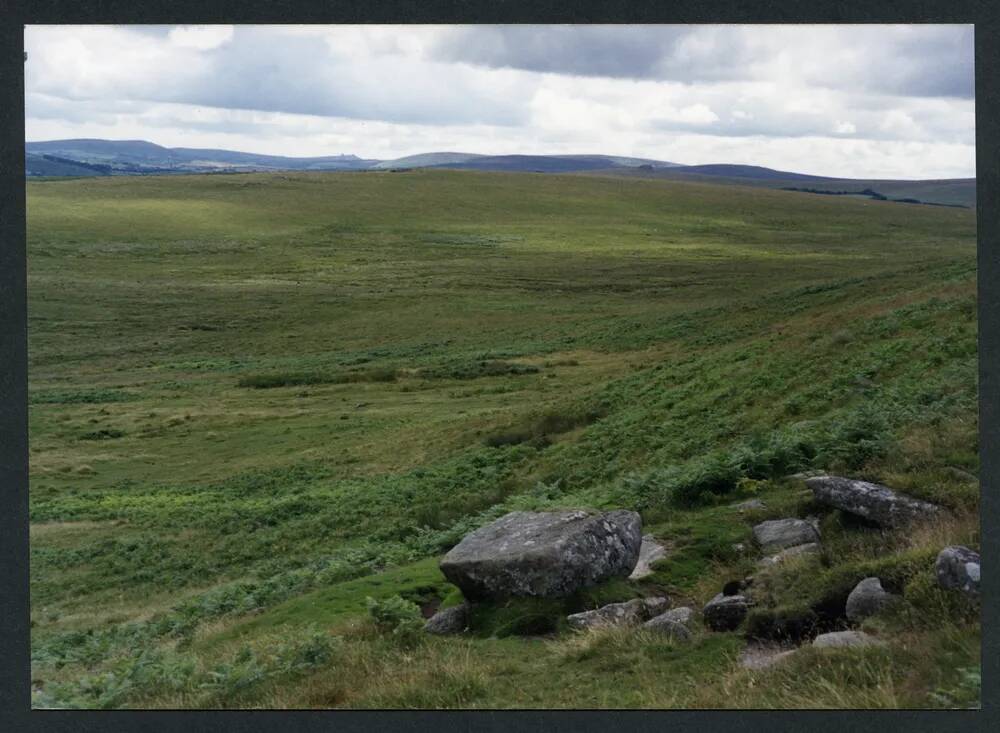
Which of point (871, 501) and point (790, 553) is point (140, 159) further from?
point (871, 501)

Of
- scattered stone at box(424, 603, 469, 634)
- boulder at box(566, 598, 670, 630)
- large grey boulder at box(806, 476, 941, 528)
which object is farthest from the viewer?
scattered stone at box(424, 603, 469, 634)

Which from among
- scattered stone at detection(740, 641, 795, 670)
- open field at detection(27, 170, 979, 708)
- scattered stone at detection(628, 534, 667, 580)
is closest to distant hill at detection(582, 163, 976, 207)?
open field at detection(27, 170, 979, 708)

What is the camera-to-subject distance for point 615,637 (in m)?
8.83

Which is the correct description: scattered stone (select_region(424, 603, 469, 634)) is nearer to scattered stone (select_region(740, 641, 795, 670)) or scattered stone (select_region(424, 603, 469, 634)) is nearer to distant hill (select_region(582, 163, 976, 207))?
scattered stone (select_region(740, 641, 795, 670))

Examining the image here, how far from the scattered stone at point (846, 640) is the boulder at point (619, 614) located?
1.89 meters

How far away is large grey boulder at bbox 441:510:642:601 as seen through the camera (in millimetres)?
9695

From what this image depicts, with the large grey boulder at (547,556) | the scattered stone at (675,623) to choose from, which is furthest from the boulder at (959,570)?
the large grey boulder at (547,556)

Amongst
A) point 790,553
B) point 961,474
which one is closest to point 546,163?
point 961,474

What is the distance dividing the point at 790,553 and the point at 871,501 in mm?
1079

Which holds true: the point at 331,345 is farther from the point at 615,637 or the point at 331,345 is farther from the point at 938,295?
the point at 615,637

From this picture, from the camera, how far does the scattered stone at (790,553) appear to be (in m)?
9.84

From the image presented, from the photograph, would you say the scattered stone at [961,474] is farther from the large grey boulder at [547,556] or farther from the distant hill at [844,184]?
the distant hill at [844,184]

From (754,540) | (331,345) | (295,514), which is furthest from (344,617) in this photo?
(331,345)

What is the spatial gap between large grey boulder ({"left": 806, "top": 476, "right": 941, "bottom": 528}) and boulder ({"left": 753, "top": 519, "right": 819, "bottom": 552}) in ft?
1.29
